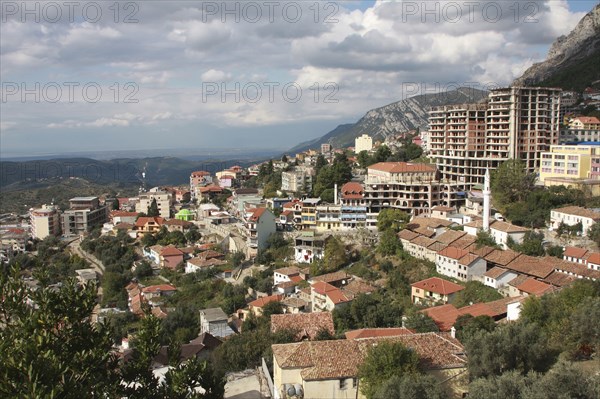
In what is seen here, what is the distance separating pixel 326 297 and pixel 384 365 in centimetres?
1596

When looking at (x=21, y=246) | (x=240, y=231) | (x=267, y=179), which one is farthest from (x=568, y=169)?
(x=21, y=246)

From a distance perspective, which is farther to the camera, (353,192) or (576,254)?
(353,192)

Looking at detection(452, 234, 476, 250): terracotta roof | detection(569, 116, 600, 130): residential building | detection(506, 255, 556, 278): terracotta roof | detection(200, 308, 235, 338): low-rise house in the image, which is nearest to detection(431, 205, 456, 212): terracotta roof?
detection(452, 234, 476, 250): terracotta roof

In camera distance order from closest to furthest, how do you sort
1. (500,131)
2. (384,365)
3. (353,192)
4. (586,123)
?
(384,365) < (353,192) < (500,131) < (586,123)

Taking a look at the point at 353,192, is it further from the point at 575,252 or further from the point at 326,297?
the point at 575,252

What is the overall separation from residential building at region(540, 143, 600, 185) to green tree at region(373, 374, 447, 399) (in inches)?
1236

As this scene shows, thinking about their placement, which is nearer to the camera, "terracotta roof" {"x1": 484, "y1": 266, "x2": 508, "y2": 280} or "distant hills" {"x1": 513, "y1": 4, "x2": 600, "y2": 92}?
"terracotta roof" {"x1": 484, "y1": 266, "x2": 508, "y2": 280}

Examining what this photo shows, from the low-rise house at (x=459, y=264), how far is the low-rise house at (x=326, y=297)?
6363 mm

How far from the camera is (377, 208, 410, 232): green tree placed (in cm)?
3720

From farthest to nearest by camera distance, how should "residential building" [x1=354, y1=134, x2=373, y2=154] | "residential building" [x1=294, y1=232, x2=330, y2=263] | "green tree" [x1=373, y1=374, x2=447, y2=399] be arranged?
"residential building" [x1=354, y1=134, x2=373, y2=154] → "residential building" [x1=294, y1=232, x2=330, y2=263] → "green tree" [x1=373, y1=374, x2=447, y2=399]

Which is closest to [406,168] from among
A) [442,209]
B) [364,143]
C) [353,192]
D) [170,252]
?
[353,192]

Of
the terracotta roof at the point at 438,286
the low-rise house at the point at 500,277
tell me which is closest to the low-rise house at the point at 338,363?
the terracotta roof at the point at 438,286

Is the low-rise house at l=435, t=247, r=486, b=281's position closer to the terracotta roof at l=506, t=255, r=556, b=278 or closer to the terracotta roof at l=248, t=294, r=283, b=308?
the terracotta roof at l=506, t=255, r=556, b=278

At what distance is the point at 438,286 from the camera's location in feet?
93.6
